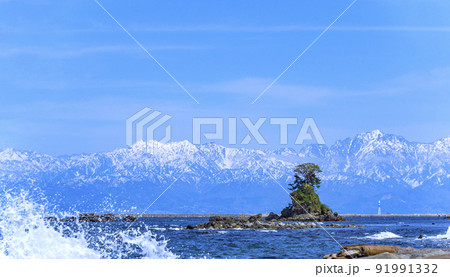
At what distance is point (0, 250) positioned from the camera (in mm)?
26734

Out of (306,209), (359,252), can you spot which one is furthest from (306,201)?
(359,252)

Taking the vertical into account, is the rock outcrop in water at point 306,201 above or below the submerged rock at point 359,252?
above

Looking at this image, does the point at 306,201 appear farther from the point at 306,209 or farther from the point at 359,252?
the point at 359,252

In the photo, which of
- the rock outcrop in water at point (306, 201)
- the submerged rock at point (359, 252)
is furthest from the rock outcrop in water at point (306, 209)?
the submerged rock at point (359, 252)

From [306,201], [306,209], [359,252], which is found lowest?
[359,252]

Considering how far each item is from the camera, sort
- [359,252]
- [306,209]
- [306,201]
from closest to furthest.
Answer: [359,252]
[306,209]
[306,201]

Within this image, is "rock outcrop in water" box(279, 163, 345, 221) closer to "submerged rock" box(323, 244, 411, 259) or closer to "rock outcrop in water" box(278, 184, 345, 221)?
"rock outcrop in water" box(278, 184, 345, 221)

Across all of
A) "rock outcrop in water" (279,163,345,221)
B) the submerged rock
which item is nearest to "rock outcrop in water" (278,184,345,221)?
"rock outcrop in water" (279,163,345,221)

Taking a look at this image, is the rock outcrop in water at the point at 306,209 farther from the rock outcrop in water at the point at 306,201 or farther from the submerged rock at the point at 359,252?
the submerged rock at the point at 359,252
